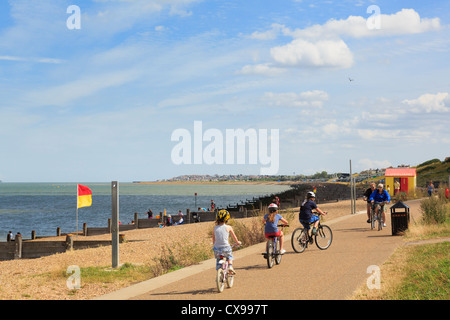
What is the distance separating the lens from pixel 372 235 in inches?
694

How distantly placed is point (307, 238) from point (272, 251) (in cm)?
280

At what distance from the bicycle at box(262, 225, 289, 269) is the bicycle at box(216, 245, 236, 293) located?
2038mm

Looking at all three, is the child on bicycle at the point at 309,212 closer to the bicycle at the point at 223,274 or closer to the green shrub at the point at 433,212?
the bicycle at the point at 223,274

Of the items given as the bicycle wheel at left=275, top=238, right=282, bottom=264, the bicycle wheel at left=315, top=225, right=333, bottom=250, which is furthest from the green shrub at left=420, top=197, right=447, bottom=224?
the bicycle wheel at left=275, top=238, right=282, bottom=264

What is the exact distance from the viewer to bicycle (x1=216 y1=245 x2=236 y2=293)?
8883 millimetres

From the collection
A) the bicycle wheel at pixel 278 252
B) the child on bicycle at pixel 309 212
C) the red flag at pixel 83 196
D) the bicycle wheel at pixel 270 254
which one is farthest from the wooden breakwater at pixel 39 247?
the bicycle wheel at pixel 270 254

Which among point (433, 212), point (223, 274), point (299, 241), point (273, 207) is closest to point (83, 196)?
point (299, 241)

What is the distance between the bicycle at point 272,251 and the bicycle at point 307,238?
6.21ft

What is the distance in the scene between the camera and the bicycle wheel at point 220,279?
8.85 meters

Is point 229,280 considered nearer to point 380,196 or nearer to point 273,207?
point 273,207

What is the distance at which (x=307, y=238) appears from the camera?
14.0 metres
